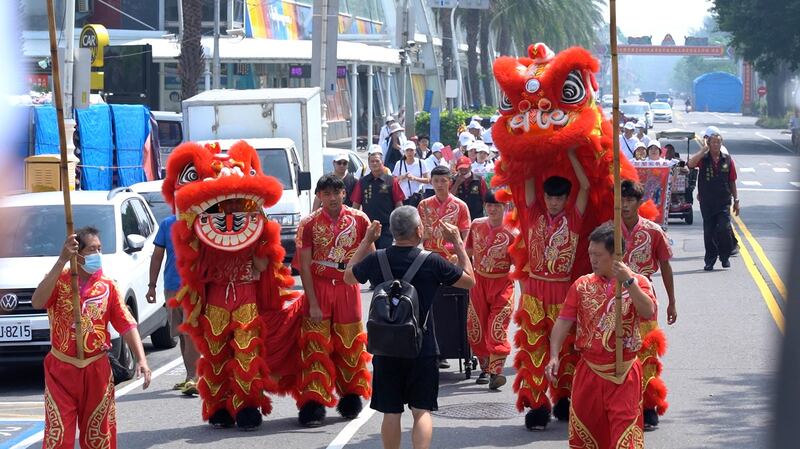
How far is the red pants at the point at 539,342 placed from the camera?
8.16m

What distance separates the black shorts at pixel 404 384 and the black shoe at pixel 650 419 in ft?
7.27

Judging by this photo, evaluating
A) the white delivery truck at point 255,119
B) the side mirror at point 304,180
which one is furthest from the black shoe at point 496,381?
the white delivery truck at point 255,119

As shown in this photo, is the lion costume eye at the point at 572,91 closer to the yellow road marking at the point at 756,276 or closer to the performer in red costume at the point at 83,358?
the performer in red costume at the point at 83,358

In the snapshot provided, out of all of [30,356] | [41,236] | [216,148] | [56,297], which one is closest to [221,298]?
[216,148]

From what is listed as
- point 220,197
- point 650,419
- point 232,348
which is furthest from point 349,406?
point 650,419

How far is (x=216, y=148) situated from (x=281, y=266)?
953mm

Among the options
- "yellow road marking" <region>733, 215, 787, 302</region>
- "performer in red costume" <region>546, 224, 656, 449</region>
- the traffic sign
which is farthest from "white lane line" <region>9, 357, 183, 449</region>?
the traffic sign

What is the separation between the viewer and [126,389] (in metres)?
10.5

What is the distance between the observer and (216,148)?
8734mm

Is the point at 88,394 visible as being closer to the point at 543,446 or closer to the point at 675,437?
the point at 543,446

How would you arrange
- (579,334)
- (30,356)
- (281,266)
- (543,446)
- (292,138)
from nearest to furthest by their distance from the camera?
(579,334) → (543,446) → (281,266) → (30,356) → (292,138)

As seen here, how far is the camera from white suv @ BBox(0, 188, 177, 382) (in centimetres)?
1012

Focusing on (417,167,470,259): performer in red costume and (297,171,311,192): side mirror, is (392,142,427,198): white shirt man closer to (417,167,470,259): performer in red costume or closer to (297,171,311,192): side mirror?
(297,171,311,192): side mirror

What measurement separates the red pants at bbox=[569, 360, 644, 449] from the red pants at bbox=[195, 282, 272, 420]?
2820 millimetres
